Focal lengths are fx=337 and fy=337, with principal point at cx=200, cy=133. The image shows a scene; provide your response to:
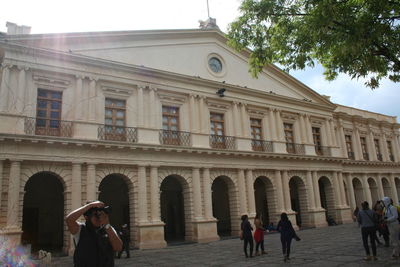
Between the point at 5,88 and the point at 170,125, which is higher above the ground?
the point at 5,88

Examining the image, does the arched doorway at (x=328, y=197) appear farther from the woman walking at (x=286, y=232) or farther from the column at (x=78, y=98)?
the column at (x=78, y=98)

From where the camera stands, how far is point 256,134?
66.5 ft

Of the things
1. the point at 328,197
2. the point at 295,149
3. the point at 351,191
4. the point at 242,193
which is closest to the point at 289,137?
the point at 295,149

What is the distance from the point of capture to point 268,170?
19719 mm

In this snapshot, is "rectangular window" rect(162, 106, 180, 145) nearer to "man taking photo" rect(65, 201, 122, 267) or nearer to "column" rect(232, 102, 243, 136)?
"column" rect(232, 102, 243, 136)

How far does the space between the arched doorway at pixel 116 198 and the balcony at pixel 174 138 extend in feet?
11.4

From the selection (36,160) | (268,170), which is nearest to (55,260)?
(36,160)

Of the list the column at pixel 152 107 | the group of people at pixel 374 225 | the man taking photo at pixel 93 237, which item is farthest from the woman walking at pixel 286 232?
the column at pixel 152 107

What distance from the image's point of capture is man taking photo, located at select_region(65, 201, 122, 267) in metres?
3.24

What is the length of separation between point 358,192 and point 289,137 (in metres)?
9.65

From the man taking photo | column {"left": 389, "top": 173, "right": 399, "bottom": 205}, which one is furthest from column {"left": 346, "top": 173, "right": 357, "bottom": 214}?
the man taking photo

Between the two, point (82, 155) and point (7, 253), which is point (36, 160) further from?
point (7, 253)

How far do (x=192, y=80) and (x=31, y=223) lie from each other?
1055 centimetres

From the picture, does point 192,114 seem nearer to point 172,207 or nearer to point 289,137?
point 172,207
